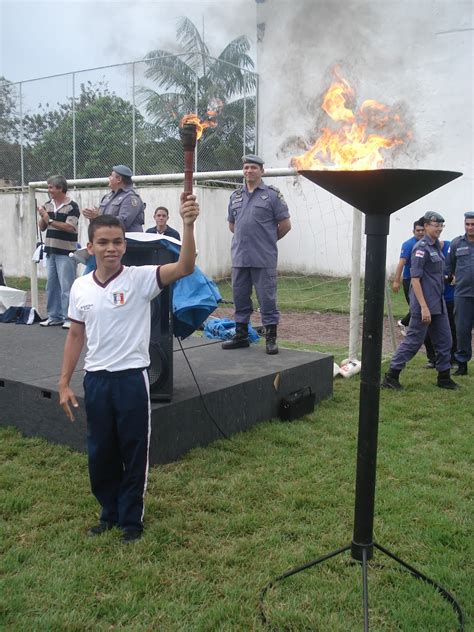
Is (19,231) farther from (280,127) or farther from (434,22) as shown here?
(434,22)

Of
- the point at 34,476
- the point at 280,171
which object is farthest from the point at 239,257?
the point at 34,476

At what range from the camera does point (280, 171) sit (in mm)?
7461

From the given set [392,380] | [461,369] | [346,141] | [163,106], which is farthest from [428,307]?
[163,106]

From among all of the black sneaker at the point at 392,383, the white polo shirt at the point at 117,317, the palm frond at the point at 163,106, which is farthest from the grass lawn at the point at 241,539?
the palm frond at the point at 163,106

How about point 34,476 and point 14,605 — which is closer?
point 14,605

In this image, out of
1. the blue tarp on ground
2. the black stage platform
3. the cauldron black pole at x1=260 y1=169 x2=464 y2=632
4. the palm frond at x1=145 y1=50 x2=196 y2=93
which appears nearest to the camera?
the cauldron black pole at x1=260 y1=169 x2=464 y2=632

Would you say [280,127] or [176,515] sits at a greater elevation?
[280,127]

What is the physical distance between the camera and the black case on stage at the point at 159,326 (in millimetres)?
4418

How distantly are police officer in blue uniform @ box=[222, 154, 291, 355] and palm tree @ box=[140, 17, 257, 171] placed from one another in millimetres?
9750

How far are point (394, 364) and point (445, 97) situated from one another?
35.0 ft

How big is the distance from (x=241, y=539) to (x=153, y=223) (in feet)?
46.3

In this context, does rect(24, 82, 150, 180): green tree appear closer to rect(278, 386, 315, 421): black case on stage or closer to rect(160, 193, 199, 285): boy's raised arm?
rect(278, 386, 315, 421): black case on stage

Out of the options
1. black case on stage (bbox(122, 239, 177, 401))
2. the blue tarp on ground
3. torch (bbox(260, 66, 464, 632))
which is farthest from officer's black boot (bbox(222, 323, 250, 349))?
torch (bbox(260, 66, 464, 632))

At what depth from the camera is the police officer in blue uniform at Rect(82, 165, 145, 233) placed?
6703 millimetres
